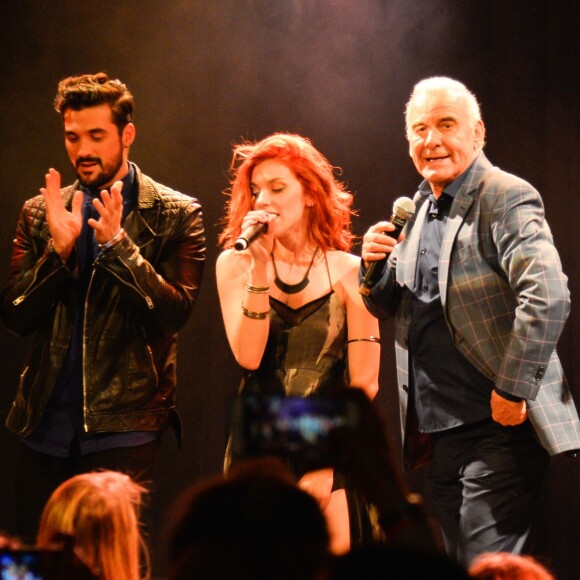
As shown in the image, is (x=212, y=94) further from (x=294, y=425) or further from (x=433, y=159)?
(x=294, y=425)

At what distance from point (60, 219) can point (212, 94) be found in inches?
46.4

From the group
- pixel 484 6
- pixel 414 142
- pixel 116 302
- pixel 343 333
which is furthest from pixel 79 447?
pixel 484 6

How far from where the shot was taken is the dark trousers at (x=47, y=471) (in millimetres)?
2967

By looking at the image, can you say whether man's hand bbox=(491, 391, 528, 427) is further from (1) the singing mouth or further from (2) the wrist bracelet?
(2) the wrist bracelet

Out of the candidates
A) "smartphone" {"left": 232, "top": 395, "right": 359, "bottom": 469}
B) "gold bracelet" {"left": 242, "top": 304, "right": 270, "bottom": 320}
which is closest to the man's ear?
"gold bracelet" {"left": 242, "top": 304, "right": 270, "bottom": 320}

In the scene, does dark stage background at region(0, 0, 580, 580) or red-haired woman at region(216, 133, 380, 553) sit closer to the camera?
red-haired woman at region(216, 133, 380, 553)

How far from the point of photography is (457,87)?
2.87m

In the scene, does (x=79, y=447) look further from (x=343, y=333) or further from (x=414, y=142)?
(x=414, y=142)

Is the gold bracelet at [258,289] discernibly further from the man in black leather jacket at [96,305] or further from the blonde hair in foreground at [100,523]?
the blonde hair in foreground at [100,523]

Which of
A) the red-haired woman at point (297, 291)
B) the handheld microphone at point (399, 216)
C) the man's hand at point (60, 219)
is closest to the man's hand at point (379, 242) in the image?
the handheld microphone at point (399, 216)

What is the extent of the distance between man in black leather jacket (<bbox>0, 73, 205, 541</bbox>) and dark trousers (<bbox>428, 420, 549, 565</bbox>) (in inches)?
37.9

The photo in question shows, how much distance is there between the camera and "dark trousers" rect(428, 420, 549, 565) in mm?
2584

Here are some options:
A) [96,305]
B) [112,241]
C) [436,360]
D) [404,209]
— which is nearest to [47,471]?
[96,305]

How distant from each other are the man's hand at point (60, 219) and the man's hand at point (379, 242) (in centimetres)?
88
